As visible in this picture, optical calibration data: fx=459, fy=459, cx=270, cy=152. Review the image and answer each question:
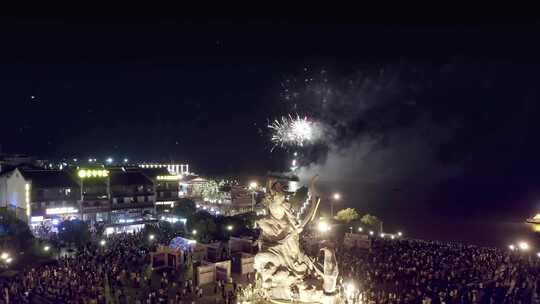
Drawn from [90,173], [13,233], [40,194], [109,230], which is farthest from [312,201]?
[90,173]

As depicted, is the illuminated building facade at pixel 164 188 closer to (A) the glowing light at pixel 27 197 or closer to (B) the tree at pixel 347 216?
(A) the glowing light at pixel 27 197

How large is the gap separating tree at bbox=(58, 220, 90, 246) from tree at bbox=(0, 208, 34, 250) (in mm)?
2498

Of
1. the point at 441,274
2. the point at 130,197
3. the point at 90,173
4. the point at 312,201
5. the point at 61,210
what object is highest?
the point at 90,173

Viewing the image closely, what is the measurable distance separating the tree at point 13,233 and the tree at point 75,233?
98.3 inches

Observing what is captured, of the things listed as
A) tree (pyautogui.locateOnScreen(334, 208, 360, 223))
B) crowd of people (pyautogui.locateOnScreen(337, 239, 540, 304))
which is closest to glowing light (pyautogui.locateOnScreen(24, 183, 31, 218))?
tree (pyautogui.locateOnScreen(334, 208, 360, 223))

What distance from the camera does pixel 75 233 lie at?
106 ft

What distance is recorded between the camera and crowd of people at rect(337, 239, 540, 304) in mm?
21422

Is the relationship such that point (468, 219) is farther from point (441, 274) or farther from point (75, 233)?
point (75, 233)

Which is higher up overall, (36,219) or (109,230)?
(36,219)

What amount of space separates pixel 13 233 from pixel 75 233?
3.94m

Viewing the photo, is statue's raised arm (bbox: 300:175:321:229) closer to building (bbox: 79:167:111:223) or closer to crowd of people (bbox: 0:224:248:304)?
crowd of people (bbox: 0:224:248:304)

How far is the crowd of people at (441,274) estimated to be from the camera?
70.3 feet

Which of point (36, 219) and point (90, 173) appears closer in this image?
point (36, 219)

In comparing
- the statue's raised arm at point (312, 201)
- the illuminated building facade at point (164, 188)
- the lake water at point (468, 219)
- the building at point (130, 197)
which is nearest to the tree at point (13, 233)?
the building at point (130, 197)
